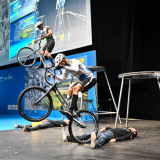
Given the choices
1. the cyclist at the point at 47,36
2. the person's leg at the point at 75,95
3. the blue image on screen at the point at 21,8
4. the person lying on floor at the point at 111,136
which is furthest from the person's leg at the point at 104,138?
the blue image on screen at the point at 21,8

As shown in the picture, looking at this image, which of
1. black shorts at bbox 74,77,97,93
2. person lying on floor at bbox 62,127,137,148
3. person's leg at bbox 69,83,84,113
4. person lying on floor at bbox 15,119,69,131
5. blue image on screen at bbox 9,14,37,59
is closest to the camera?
person lying on floor at bbox 62,127,137,148

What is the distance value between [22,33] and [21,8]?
122 centimetres

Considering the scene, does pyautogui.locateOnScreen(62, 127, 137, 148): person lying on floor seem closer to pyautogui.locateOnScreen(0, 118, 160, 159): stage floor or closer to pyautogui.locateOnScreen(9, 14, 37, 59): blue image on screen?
pyautogui.locateOnScreen(0, 118, 160, 159): stage floor

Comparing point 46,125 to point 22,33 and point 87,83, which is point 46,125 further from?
point 22,33

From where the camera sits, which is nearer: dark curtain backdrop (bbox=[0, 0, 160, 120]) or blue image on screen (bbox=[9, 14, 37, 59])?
dark curtain backdrop (bbox=[0, 0, 160, 120])

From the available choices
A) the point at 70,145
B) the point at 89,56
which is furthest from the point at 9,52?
the point at 70,145

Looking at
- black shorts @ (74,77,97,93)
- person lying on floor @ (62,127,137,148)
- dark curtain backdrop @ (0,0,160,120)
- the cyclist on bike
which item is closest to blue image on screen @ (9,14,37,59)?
dark curtain backdrop @ (0,0,160,120)

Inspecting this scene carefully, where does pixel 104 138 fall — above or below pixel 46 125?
above

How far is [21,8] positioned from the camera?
30.3ft

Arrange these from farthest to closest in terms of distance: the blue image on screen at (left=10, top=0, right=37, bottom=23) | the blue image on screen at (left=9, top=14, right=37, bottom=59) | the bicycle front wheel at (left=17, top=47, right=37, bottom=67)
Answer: the blue image on screen at (left=10, top=0, right=37, bottom=23), the blue image on screen at (left=9, top=14, right=37, bottom=59), the bicycle front wheel at (left=17, top=47, right=37, bottom=67)

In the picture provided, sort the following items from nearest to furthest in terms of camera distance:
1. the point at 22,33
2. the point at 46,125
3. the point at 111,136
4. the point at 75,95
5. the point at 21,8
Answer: the point at 111,136 → the point at 75,95 → the point at 46,125 → the point at 22,33 → the point at 21,8

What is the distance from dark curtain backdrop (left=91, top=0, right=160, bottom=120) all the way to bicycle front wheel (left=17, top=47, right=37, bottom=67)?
2.12 meters

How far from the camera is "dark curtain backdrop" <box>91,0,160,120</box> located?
18.2ft

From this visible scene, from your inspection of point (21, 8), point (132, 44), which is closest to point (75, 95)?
point (132, 44)
